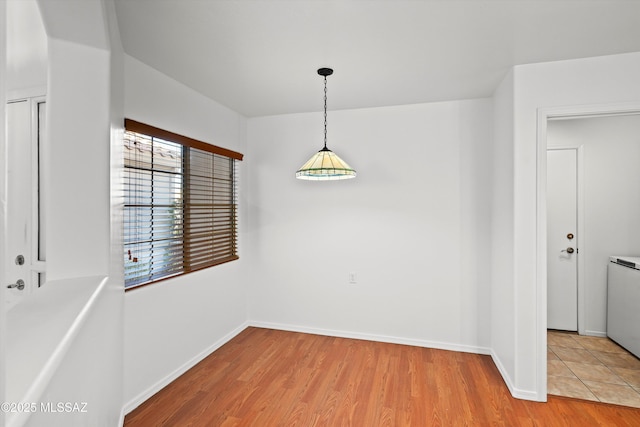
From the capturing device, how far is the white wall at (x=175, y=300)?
2568 mm

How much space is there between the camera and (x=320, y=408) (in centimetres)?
256

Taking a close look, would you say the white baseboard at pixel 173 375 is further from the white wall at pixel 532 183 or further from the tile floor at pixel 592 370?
the tile floor at pixel 592 370

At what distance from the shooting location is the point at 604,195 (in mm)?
3822

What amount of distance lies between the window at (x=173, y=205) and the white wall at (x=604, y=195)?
3804 millimetres

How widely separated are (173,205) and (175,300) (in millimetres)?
828

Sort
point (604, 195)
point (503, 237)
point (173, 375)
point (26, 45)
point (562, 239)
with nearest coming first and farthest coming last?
point (26, 45) → point (173, 375) → point (503, 237) → point (604, 195) → point (562, 239)

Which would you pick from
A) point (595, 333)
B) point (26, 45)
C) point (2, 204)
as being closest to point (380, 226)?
point (595, 333)

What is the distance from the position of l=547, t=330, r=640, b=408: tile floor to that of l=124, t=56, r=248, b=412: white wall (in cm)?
308

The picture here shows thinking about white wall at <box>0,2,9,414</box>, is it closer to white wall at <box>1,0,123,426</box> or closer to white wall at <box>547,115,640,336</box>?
white wall at <box>1,0,123,426</box>

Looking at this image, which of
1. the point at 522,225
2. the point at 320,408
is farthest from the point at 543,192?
the point at 320,408

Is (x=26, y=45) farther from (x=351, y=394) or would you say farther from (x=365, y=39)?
(x=351, y=394)

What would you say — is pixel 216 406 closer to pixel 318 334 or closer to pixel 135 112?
pixel 318 334

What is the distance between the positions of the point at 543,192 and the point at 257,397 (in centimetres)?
273

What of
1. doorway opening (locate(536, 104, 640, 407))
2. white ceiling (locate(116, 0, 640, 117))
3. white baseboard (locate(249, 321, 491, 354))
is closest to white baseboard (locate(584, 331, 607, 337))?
doorway opening (locate(536, 104, 640, 407))
